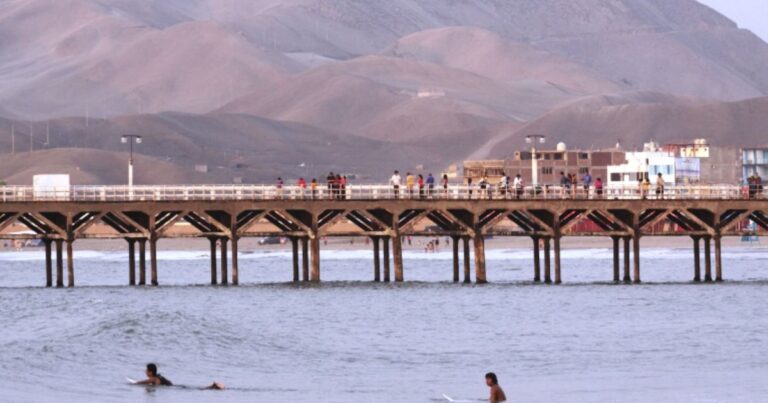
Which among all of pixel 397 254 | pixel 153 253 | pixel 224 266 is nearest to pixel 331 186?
pixel 397 254

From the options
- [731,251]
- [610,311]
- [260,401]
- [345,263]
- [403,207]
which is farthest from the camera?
[731,251]

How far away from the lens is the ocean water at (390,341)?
57053 mm

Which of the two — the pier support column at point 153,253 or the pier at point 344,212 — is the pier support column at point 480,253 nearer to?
the pier at point 344,212

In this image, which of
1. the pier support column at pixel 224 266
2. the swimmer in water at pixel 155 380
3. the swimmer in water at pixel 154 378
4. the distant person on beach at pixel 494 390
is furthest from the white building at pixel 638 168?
the distant person on beach at pixel 494 390

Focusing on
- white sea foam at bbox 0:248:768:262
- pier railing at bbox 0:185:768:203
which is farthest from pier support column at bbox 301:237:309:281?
white sea foam at bbox 0:248:768:262

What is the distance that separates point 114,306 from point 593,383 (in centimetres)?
3162

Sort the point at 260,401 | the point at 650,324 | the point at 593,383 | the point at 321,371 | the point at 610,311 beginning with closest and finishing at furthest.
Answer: the point at 260,401 < the point at 593,383 < the point at 321,371 < the point at 650,324 < the point at 610,311

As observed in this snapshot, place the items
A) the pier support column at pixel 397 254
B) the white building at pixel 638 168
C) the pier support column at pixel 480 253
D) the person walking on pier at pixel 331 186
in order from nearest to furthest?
the person walking on pier at pixel 331 186, the pier support column at pixel 397 254, the pier support column at pixel 480 253, the white building at pixel 638 168

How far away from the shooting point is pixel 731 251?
17238 centimetres

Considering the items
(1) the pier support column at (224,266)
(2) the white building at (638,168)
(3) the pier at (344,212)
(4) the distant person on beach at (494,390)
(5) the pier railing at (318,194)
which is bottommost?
(4) the distant person on beach at (494,390)

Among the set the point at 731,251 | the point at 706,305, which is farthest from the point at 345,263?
the point at 706,305

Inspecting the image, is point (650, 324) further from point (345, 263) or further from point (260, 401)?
point (345, 263)

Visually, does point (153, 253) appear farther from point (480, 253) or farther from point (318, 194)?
point (480, 253)

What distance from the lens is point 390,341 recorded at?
71.9 meters
